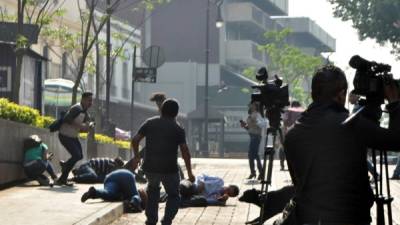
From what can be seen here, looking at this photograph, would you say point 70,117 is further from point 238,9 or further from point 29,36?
point 238,9

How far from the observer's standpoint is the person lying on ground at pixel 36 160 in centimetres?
1689

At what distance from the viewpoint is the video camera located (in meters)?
5.41

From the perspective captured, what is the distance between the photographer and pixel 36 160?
1695cm

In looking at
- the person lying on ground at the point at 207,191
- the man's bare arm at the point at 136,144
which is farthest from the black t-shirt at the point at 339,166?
the person lying on ground at the point at 207,191

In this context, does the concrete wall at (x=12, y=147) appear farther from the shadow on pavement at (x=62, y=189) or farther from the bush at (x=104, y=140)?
the bush at (x=104, y=140)

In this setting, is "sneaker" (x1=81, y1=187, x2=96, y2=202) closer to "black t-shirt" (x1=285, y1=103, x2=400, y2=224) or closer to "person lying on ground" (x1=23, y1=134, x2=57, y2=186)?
"person lying on ground" (x1=23, y1=134, x2=57, y2=186)

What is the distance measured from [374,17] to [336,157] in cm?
3646

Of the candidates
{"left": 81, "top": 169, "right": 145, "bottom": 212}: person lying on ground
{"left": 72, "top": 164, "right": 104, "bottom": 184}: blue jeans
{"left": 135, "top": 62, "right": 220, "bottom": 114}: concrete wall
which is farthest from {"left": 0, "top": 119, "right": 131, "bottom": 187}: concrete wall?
{"left": 135, "top": 62, "right": 220, "bottom": 114}: concrete wall

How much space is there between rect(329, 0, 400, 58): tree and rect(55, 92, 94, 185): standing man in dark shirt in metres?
25.0

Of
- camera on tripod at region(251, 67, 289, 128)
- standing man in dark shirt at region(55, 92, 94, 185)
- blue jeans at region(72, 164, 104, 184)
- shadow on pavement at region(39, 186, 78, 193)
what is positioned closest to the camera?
camera on tripod at region(251, 67, 289, 128)

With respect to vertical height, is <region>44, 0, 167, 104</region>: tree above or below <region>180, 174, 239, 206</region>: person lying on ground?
above

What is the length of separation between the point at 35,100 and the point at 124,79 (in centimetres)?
4268

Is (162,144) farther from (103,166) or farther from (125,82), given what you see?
(125,82)

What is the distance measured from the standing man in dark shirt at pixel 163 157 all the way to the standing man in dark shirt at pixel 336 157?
221 inches
